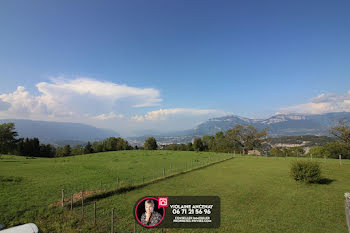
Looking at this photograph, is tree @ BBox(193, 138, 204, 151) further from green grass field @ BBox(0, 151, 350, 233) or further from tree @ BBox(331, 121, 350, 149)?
green grass field @ BBox(0, 151, 350, 233)

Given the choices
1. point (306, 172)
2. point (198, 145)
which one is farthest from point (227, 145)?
point (306, 172)

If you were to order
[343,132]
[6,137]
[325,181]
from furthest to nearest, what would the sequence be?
[6,137], [343,132], [325,181]

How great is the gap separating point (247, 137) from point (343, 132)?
1294 inches

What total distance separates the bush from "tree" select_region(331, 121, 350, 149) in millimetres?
45890

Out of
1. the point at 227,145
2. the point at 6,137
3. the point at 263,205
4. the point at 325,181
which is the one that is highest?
the point at 6,137

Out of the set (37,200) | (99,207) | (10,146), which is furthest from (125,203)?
(10,146)

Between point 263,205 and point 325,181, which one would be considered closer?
point 263,205

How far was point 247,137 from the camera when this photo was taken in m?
79.2

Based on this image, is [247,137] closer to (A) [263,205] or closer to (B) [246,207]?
(A) [263,205]

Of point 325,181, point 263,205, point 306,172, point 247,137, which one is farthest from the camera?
point 247,137

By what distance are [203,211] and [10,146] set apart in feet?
240

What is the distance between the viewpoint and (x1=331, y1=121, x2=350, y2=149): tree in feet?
167

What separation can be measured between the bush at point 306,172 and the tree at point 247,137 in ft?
199

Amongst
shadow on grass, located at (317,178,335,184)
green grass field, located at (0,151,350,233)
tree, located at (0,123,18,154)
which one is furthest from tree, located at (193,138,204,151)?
green grass field, located at (0,151,350,233)
